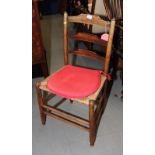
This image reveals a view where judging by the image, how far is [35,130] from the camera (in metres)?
1.66

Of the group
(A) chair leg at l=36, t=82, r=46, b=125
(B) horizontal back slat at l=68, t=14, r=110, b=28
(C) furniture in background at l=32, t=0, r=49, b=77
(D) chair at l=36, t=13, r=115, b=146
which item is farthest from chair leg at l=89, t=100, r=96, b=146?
(C) furniture in background at l=32, t=0, r=49, b=77

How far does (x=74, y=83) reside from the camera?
4.58 feet

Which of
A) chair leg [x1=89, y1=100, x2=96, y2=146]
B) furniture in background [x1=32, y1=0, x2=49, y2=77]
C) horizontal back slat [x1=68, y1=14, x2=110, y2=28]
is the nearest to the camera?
chair leg [x1=89, y1=100, x2=96, y2=146]

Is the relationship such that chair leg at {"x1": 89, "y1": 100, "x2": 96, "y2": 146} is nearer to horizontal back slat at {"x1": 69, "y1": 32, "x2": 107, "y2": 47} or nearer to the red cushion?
the red cushion

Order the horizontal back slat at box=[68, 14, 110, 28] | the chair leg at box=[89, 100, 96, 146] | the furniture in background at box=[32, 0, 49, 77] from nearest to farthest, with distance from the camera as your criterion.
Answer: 1. the chair leg at box=[89, 100, 96, 146]
2. the horizontal back slat at box=[68, 14, 110, 28]
3. the furniture in background at box=[32, 0, 49, 77]

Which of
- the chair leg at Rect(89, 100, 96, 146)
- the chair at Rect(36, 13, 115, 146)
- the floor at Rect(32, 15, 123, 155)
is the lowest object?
the floor at Rect(32, 15, 123, 155)

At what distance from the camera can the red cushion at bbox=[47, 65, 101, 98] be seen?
133 cm

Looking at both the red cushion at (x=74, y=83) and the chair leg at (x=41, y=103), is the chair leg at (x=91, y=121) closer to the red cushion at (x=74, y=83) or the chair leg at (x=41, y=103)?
the red cushion at (x=74, y=83)

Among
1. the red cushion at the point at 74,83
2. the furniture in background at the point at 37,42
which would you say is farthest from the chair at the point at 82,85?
the furniture in background at the point at 37,42
